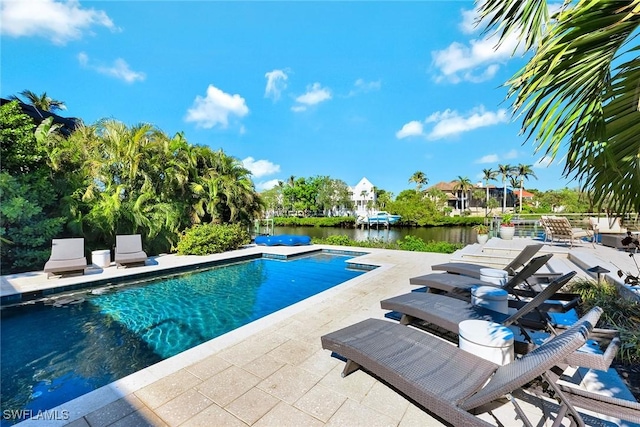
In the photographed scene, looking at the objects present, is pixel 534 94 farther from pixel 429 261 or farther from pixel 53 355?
pixel 429 261

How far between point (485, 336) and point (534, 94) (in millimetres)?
2022

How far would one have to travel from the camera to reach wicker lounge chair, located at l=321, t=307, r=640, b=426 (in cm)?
167

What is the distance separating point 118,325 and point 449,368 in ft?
17.5

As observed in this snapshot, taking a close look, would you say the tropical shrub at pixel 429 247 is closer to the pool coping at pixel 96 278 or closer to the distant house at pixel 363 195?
the pool coping at pixel 96 278

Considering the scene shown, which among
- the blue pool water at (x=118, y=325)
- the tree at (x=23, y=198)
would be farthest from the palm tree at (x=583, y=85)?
the tree at (x=23, y=198)

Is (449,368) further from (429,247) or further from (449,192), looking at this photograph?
(449,192)

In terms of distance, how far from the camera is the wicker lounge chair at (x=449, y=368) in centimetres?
167

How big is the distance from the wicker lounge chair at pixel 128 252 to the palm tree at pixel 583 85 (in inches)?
375

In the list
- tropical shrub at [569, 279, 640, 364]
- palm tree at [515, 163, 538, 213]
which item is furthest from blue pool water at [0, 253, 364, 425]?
palm tree at [515, 163, 538, 213]

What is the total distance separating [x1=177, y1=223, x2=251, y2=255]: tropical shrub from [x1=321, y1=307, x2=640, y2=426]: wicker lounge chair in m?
9.03

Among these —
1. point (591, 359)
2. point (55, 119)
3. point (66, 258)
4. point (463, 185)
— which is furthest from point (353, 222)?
point (591, 359)

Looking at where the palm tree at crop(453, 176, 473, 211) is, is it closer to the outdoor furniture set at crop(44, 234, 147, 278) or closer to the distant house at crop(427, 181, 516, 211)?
the distant house at crop(427, 181, 516, 211)

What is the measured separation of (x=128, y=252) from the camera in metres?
8.46

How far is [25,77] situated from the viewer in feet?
34.3
